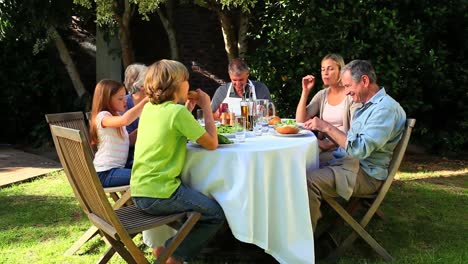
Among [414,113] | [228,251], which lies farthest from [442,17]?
[228,251]

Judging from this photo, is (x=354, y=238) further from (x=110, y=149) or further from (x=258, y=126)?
(x=110, y=149)

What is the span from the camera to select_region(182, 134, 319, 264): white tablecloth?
2898mm

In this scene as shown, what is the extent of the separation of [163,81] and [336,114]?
197 centimetres

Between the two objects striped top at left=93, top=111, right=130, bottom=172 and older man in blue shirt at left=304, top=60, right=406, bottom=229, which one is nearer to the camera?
older man in blue shirt at left=304, top=60, right=406, bottom=229

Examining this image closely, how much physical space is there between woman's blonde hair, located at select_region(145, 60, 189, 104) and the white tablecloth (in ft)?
1.21

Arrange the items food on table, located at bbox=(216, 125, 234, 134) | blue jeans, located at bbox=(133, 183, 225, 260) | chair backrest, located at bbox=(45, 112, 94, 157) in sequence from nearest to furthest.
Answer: blue jeans, located at bbox=(133, 183, 225, 260) → food on table, located at bbox=(216, 125, 234, 134) → chair backrest, located at bbox=(45, 112, 94, 157)

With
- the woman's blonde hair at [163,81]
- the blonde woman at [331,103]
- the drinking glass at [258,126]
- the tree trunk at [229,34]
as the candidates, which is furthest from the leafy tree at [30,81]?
the woman's blonde hair at [163,81]

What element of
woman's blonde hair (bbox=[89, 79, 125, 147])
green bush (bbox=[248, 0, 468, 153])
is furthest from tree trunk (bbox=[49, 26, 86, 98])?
woman's blonde hair (bbox=[89, 79, 125, 147])

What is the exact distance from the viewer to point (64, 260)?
3543 millimetres

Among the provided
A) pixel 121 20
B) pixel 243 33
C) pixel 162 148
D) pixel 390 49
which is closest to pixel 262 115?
pixel 162 148

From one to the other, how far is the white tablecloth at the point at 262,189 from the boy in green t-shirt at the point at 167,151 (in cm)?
9

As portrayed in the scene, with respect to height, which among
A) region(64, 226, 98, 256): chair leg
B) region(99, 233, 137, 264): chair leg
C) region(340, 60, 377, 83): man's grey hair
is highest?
region(340, 60, 377, 83): man's grey hair

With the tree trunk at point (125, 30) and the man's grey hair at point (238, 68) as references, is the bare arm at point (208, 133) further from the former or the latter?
the tree trunk at point (125, 30)

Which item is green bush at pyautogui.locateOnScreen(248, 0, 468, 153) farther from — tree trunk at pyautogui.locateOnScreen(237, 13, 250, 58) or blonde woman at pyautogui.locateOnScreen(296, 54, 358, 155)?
blonde woman at pyautogui.locateOnScreen(296, 54, 358, 155)
